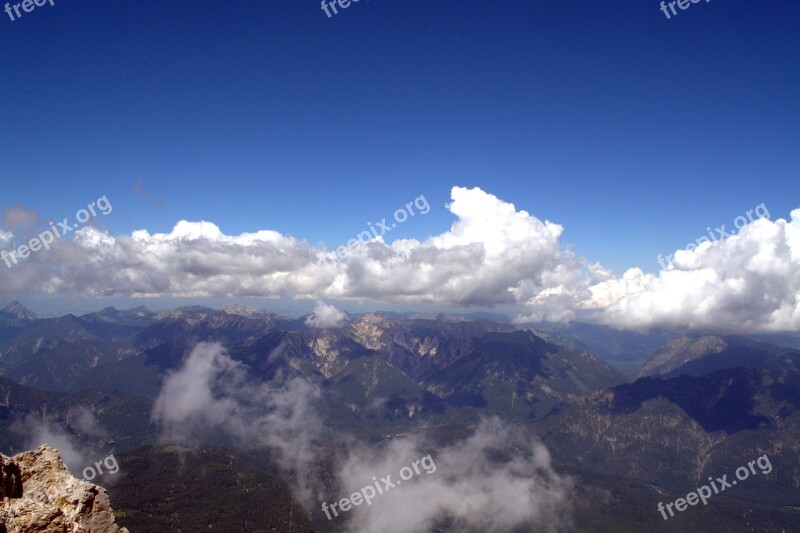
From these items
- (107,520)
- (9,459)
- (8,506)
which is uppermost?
(9,459)

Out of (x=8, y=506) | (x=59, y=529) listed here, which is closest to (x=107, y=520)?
(x=59, y=529)

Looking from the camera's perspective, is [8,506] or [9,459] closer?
[8,506]

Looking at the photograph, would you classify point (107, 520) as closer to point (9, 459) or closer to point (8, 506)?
point (8, 506)

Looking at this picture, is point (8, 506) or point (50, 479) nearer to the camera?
point (8, 506)

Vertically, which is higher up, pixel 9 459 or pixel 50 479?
pixel 9 459

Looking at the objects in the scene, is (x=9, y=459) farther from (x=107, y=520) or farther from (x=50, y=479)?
(x=107, y=520)

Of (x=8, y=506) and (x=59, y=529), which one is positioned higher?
(x=8, y=506)
